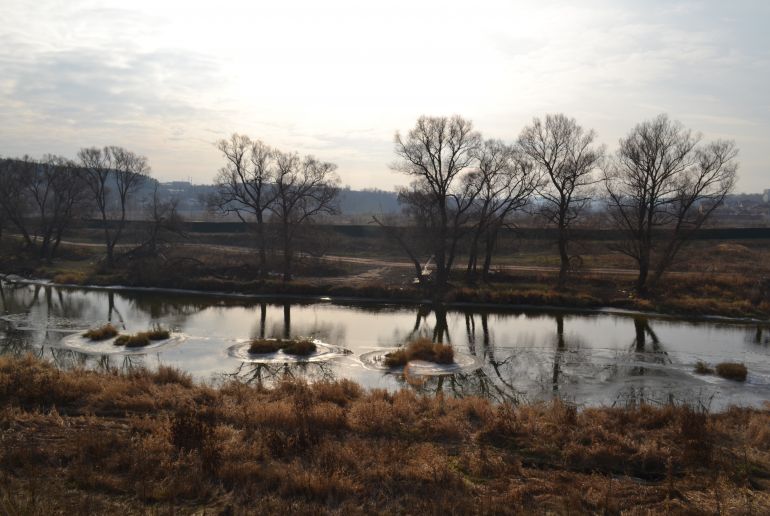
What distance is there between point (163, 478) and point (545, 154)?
3155 cm

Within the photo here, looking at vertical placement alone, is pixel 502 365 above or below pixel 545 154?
below

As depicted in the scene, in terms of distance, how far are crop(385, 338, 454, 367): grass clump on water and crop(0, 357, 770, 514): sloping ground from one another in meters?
4.62

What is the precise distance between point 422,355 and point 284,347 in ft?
16.7

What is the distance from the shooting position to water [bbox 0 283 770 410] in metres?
16.8

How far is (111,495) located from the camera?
7.90 m

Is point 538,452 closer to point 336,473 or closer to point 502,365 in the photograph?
point 336,473

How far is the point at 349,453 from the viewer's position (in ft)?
31.3

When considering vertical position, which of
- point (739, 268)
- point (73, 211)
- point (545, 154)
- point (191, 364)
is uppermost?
point (545, 154)

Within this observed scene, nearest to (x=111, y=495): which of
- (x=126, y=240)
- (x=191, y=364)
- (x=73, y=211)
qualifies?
(x=191, y=364)

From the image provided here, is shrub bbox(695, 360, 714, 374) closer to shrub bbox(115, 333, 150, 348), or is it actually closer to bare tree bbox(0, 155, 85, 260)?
shrub bbox(115, 333, 150, 348)

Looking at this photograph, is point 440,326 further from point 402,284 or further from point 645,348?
point 402,284

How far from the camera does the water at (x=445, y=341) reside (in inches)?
661

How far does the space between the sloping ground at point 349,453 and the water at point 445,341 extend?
334 centimetres

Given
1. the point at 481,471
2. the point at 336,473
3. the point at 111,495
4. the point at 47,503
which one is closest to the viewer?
the point at 47,503
